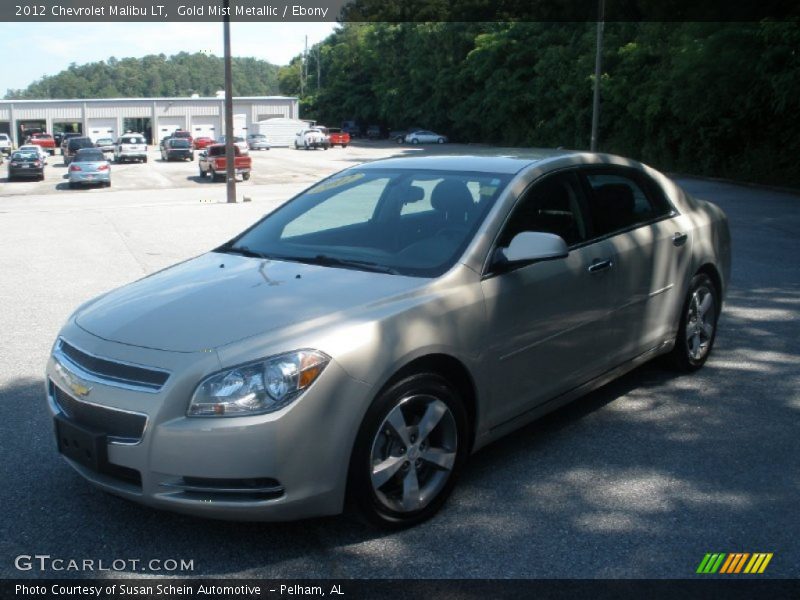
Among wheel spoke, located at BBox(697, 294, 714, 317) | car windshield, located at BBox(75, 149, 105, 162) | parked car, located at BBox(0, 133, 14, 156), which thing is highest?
wheel spoke, located at BBox(697, 294, 714, 317)

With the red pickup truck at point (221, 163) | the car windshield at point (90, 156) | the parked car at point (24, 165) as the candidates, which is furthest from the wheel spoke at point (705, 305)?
the parked car at point (24, 165)

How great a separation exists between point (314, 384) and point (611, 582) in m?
1.41

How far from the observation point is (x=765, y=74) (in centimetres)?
2697

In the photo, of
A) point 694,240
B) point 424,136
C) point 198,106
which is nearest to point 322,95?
point 198,106

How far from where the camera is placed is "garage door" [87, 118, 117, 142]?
97.9m

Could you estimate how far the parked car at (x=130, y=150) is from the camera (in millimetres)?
60344

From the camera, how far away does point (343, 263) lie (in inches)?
183

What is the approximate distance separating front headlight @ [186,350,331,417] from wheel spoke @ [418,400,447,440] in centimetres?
65

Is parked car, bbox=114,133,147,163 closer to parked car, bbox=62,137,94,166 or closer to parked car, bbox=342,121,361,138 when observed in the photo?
parked car, bbox=62,137,94,166

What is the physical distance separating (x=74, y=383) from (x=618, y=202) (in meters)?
3.42

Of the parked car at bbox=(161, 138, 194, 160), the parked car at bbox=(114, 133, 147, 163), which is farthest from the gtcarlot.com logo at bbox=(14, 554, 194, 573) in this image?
the parked car at bbox=(161, 138, 194, 160)

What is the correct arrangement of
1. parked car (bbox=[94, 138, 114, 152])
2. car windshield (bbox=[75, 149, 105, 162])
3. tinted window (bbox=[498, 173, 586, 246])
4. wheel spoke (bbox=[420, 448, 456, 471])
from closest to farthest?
1. wheel spoke (bbox=[420, 448, 456, 471])
2. tinted window (bbox=[498, 173, 586, 246])
3. car windshield (bbox=[75, 149, 105, 162])
4. parked car (bbox=[94, 138, 114, 152])

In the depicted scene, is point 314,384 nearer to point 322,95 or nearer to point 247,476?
point 247,476

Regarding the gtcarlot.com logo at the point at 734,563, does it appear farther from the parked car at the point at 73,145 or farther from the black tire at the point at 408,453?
the parked car at the point at 73,145
